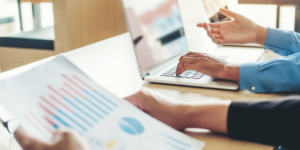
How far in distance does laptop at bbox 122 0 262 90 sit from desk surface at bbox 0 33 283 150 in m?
0.03

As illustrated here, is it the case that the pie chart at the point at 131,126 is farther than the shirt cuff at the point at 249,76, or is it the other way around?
the shirt cuff at the point at 249,76

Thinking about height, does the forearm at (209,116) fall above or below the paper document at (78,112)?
below

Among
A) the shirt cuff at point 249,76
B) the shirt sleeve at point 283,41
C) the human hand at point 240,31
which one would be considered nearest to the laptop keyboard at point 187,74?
the shirt cuff at point 249,76

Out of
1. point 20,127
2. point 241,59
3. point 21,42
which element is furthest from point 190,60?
point 21,42

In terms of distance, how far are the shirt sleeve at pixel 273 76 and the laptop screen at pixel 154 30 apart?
0.92 ft

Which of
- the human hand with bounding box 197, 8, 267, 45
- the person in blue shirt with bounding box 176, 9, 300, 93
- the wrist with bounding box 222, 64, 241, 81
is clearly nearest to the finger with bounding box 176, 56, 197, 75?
the person in blue shirt with bounding box 176, 9, 300, 93

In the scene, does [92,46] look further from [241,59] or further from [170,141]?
[170,141]

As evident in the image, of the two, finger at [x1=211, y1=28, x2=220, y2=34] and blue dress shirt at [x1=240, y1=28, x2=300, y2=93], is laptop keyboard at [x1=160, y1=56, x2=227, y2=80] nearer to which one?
blue dress shirt at [x1=240, y1=28, x2=300, y2=93]

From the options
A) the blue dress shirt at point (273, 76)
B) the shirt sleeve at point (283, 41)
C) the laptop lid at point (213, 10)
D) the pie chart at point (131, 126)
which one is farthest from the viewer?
the laptop lid at point (213, 10)

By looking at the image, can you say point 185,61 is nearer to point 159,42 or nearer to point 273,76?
point 159,42

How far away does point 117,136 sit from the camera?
459mm

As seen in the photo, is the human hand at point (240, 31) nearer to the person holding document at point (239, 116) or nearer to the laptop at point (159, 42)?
the laptop at point (159, 42)

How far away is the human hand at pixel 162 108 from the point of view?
56cm

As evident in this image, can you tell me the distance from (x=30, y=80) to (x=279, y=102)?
18.0 inches
